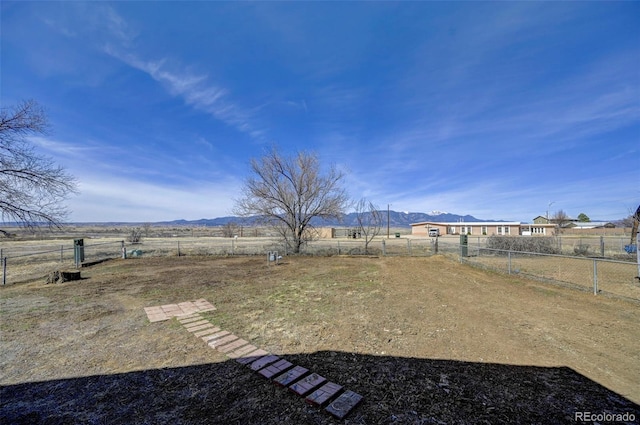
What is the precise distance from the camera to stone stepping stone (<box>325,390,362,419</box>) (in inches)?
94.0

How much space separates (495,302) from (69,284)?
11747mm

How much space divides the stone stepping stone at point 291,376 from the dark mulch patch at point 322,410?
3.6 inches

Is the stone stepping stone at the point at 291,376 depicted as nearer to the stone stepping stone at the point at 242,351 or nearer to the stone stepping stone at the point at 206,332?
the stone stepping stone at the point at 242,351

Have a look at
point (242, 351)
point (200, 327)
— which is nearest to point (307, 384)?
point (242, 351)

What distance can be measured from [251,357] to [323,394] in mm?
1259

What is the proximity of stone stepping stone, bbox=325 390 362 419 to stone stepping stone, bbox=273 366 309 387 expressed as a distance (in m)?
0.55

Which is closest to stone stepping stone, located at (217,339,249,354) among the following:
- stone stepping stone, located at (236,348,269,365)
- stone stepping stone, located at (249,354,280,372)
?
stone stepping stone, located at (236,348,269,365)

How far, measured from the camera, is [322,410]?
96.7 inches

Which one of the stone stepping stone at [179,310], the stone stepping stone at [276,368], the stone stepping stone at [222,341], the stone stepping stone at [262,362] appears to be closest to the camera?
the stone stepping stone at [276,368]

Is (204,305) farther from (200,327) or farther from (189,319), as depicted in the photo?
(200,327)

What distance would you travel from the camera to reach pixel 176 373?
3131 millimetres

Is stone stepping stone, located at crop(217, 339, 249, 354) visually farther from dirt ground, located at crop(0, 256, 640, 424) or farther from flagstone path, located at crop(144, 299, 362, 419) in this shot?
dirt ground, located at crop(0, 256, 640, 424)

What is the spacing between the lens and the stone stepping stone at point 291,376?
2.87 meters

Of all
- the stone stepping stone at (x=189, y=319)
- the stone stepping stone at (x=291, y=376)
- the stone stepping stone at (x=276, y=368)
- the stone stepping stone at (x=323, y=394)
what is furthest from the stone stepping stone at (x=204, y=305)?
the stone stepping stone at (x=323, y=394)
